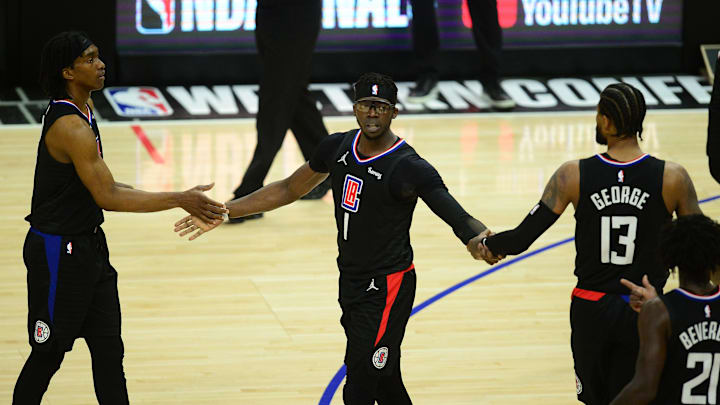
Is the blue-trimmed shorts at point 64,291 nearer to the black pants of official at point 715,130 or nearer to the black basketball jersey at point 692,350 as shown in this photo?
the black basketball jersey at point 692,350

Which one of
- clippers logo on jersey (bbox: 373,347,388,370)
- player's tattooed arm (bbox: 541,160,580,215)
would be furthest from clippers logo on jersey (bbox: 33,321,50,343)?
player's tattooed arm (bbox: 541,160,580,215)

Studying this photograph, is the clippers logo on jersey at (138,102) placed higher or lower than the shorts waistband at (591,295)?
lower

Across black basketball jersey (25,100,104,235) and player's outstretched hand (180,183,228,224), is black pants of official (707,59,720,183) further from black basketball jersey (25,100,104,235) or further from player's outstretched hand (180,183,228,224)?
black basketball jersey (25,100,104,235)

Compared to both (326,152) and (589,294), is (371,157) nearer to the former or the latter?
(326,152)

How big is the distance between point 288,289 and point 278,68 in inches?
83.0

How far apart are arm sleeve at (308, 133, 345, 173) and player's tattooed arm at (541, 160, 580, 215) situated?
3.15 feet

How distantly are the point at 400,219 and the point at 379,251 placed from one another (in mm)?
158

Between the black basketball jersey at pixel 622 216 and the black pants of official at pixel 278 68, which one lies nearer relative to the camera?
the black basketball jersey at pixel 622 216

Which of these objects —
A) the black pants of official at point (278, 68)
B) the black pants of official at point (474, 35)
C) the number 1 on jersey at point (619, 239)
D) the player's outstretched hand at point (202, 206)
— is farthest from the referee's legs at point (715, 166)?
the black pants of official at point (474, 35)

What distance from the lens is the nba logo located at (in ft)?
42.9

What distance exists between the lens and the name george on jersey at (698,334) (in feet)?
11.8

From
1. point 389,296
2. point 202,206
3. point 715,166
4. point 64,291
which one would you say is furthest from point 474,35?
point 64,291

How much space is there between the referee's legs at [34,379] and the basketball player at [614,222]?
7.07 ft

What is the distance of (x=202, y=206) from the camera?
5.05 m
